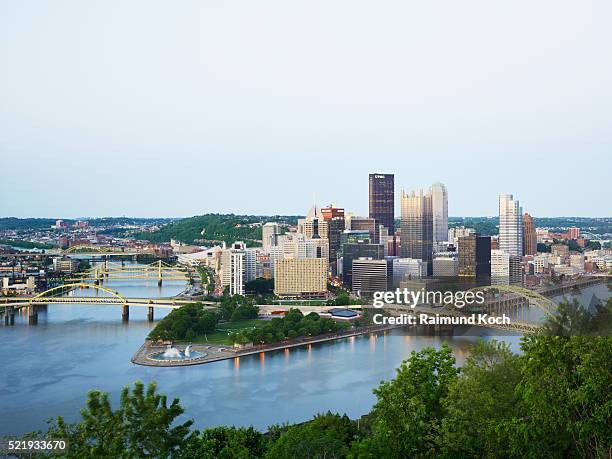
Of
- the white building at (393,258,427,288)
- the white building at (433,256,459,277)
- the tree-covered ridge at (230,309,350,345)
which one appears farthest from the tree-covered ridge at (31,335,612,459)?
the white building at (433,256,459,277)

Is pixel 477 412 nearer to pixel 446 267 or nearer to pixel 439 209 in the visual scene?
pixel 446 267

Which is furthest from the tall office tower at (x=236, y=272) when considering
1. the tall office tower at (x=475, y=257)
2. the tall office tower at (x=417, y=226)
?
the tall office tower at (x=417, y=226)

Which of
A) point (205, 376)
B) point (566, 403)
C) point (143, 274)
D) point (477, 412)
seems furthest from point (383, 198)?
point (566, 403)

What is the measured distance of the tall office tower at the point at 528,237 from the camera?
3400 cm

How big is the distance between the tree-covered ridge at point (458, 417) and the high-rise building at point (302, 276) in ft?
62.8

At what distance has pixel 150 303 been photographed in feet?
63.4

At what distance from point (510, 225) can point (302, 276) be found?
11660 millimetres

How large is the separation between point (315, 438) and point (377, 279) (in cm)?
1986

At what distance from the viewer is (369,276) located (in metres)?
25.2

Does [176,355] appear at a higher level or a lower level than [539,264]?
lower

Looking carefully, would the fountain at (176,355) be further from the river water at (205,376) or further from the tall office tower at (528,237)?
the tall office tower at (528,237)

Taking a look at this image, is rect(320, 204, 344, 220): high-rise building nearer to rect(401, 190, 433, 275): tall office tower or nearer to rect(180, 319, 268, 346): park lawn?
rect(401, 190, 433, 275): tall office tower

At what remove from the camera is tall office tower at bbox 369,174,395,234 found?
42938 millimetres

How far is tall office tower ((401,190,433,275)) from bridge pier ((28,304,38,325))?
62.9ft
